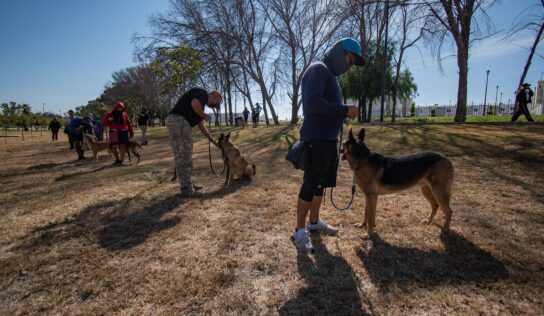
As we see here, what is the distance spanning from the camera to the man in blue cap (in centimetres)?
307

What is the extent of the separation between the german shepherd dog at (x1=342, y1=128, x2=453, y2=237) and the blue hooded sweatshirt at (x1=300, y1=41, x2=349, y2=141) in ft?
2.00

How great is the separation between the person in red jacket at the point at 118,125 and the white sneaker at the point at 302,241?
825 cm

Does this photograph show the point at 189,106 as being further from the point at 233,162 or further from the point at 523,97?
the point at 523,97

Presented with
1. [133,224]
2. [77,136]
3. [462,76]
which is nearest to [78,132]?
[77,136]

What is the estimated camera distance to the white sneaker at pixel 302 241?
3.39 m

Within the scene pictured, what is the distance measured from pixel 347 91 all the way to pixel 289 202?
26.8 metres

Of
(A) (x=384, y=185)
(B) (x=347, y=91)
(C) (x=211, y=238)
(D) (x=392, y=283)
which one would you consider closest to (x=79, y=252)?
(C) (x=211, y=238)

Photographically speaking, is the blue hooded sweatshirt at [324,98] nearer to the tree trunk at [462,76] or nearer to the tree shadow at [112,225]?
the tree shadow at [112,225]

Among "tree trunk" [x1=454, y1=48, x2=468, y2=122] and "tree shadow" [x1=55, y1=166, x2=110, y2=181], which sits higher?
"tree trunk" [x1=454, y1=48, x2=468, y2=122]

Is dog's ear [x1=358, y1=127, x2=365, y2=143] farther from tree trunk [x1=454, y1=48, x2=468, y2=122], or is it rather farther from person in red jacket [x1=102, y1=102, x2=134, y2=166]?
tree trunk [x1=454, y1=48, x2=468, y2=122]

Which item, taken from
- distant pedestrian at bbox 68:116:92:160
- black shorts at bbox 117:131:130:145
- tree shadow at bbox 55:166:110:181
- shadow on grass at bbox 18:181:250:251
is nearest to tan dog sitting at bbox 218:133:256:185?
shadow on grass at bbox 18:181:250:251

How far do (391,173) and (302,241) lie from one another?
1491 millimetres

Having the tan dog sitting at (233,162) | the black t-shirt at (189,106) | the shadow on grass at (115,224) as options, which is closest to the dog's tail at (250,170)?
the tan dog sitting at (233,162)

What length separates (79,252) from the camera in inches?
138
